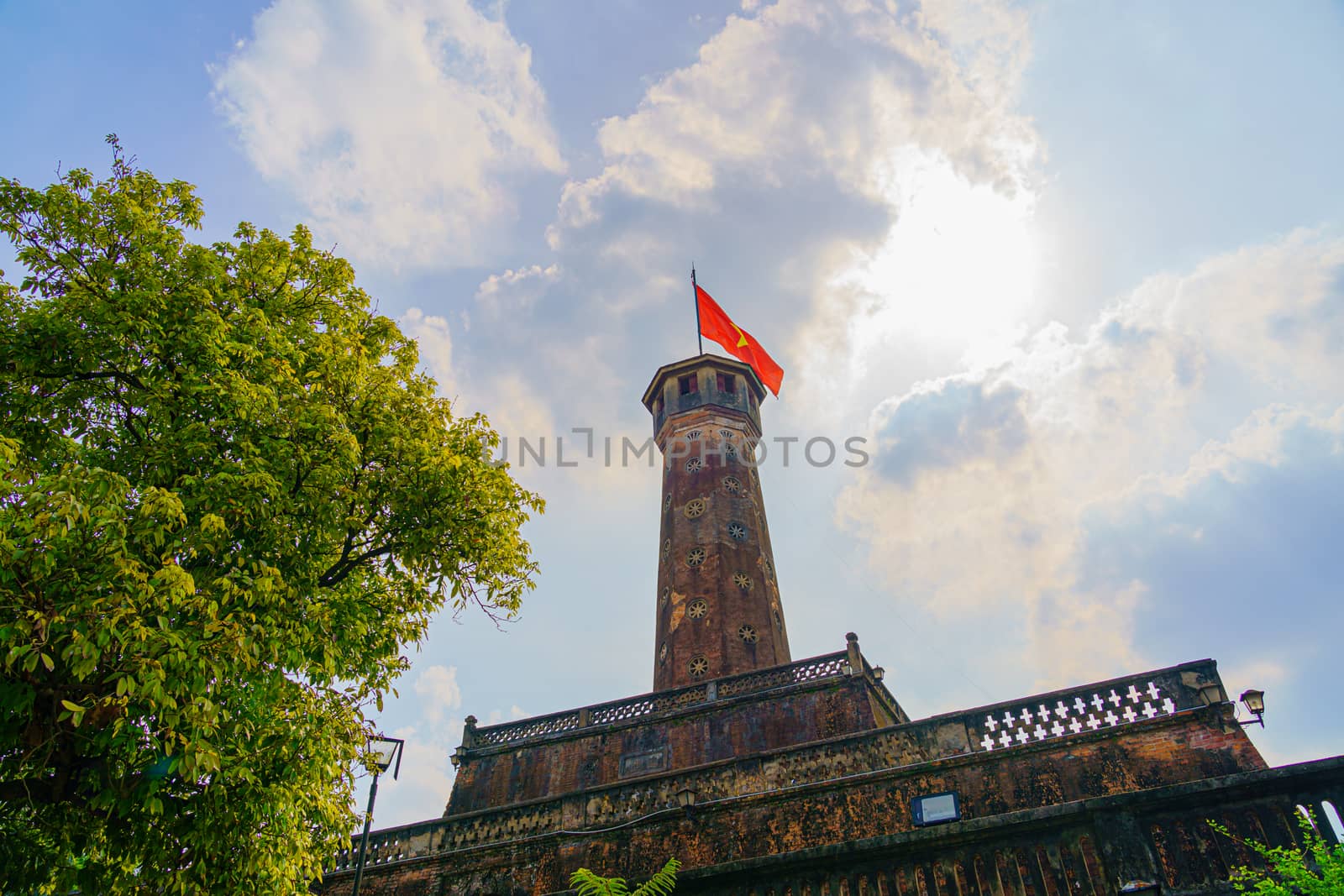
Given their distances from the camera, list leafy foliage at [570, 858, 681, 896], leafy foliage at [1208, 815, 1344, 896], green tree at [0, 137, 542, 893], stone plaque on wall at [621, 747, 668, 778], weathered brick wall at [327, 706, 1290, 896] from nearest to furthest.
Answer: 1. green tree at [0, 137, 542, 893]
2. leafy foliage at [1208, 815, 1344, 896]
3. leafy foliage at [570, 858, 681, 896]
4. weathered brick wall at [327, 706, 1290, 896]
5. stone plaque on wall at [621, 747, 668, 778]

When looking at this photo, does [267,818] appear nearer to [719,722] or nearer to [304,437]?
[304,437]

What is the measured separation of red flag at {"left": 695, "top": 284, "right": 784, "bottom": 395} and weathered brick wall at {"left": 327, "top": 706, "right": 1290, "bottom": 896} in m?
16.7

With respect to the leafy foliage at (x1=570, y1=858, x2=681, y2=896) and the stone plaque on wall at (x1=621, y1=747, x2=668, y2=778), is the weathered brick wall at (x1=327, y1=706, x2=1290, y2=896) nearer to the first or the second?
the leafy foliage at (x1=570, y1=858, x2=681, y2=896)

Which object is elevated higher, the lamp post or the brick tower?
the brick tower

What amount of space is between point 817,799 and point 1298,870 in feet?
24.0

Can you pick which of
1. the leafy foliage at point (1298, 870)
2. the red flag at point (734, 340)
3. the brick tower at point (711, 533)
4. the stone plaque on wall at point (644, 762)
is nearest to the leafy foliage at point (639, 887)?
the leafy foliage at point (1298, 870)

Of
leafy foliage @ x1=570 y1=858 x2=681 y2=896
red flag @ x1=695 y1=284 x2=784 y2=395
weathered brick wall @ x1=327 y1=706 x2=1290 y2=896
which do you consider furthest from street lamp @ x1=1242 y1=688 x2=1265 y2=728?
red flag @ x1=695 y1=284 x2=784 y2=395

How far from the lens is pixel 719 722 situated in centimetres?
2072

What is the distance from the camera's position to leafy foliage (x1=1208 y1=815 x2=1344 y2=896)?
7.95m

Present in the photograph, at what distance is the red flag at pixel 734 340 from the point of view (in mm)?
30125

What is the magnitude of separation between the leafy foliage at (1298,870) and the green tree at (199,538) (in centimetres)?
853

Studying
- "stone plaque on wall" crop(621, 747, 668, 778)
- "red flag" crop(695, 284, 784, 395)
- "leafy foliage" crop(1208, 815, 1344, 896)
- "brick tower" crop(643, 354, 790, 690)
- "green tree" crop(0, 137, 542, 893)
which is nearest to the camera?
"green tree" crop(0, 137, 542, 893)

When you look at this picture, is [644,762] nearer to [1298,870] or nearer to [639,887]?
[639,887]

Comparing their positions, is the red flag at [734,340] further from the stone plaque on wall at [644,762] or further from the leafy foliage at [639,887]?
the leafy foliage at [639,887]
